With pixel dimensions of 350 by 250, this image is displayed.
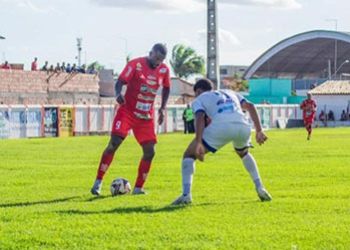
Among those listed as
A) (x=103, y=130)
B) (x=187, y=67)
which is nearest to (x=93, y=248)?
(x=103, y=130)

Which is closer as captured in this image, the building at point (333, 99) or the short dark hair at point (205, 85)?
the short dark hair at point (205, 85)

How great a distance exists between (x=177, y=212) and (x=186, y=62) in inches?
5489

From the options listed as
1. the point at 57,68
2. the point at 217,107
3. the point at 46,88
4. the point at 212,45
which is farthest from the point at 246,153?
the point at 212,45

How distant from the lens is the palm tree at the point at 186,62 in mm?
149000

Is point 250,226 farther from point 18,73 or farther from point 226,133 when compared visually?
point 18,73

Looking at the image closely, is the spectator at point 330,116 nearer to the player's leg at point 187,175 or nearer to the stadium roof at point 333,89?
the stadium roof at point 333,89

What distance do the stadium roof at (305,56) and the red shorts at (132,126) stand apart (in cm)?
8761

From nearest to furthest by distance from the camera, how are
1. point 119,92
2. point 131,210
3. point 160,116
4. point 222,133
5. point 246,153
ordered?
1. point 131,210
2. point 222,133
3. point 246,153
4. point 119,92
5. point 160,116

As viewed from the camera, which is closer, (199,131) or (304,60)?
(199,131)

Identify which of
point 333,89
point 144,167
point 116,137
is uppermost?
point 116,137

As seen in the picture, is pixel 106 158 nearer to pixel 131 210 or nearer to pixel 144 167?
pixel 144 167

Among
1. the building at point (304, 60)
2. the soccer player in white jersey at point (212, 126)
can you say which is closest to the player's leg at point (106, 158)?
the soccer player in white jersey at point (212, 126)

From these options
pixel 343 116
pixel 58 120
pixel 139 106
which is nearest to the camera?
pixel 139 106

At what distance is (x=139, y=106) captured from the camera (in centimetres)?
1397
